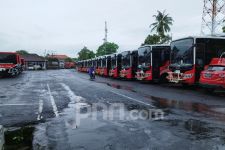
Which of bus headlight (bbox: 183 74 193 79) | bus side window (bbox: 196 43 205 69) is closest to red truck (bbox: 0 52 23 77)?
bus headlight (bbox: 183 74 193 79)

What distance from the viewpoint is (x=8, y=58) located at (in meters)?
36.0

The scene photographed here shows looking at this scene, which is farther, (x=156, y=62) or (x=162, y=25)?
(x=162, y=25)

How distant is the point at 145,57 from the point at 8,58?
18807 mm

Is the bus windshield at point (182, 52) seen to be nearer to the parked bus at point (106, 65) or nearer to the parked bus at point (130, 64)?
the parked bus at point (130, 64)

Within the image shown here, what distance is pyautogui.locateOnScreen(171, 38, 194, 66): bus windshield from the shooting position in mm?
18594

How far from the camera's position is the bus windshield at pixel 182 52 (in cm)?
1859

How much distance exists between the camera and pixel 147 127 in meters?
7.17

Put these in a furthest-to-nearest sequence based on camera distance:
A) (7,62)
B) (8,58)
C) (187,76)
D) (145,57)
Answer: (8,58)
(7,62)
(145,57)
(187,76)

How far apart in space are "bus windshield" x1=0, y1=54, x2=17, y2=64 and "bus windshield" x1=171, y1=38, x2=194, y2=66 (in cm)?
2247

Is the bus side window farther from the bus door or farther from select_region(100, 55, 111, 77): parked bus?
select_region(100, 55, 111, 77): parked bus

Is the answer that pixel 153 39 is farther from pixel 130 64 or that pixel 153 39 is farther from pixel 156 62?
pixel 156 62

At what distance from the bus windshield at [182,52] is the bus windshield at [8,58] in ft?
73.7

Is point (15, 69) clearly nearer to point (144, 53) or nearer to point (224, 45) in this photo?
point (144, 53)

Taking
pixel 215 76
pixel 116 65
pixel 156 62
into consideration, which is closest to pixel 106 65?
pixel 116 65
